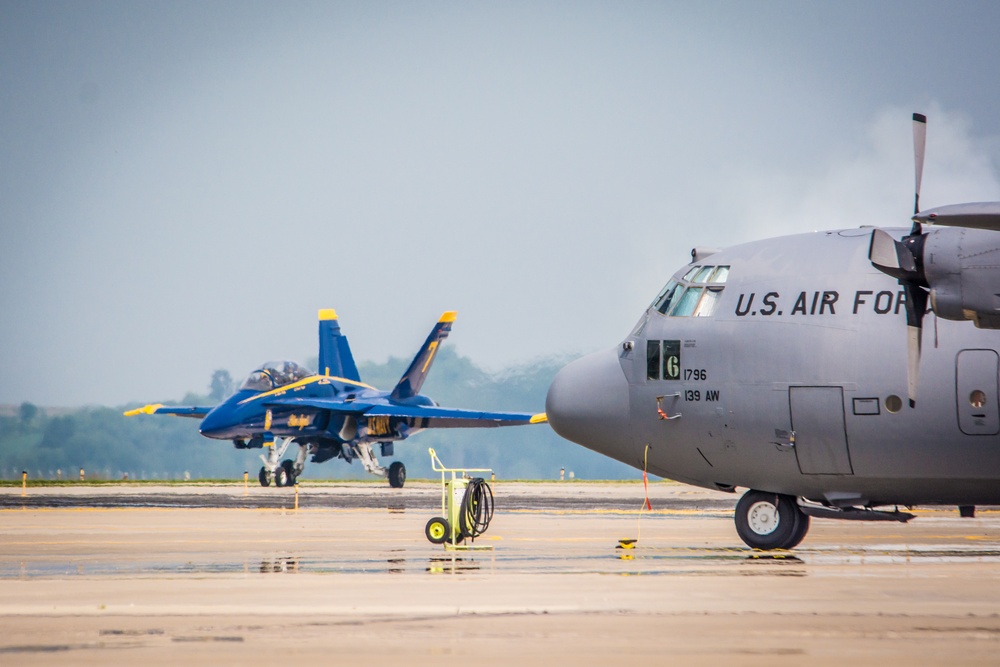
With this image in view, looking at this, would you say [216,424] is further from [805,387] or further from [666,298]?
[805,387]

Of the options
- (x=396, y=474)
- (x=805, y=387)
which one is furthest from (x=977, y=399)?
(x=396, y=474)

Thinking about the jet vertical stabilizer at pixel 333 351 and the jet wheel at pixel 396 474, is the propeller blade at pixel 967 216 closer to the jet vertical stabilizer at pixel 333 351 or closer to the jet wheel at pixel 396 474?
the jet wheel at pixel 396 474

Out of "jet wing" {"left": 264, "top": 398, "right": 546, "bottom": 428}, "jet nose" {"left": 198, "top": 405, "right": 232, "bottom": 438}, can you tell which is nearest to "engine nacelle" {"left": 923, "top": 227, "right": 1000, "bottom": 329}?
"jet wing" {"left": 264, "top": 398, "right": 546, "bottom": 428}

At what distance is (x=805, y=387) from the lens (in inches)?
653

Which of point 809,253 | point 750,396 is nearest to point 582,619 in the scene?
point 750,396

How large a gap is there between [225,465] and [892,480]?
82.7 metres

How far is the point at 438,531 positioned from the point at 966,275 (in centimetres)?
932

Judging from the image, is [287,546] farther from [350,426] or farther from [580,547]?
[350,426]

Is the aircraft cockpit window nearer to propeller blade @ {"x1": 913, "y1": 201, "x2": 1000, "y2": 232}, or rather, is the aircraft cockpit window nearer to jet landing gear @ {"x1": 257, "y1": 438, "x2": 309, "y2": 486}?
propeller blade @ {"x1": 913, "y1": 201, "x2": 1000, "y2": 232}

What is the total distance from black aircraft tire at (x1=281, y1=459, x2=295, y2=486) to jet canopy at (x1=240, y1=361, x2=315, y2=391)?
3192mm

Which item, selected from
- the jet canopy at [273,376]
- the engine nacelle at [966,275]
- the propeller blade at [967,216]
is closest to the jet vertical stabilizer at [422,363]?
the jet canopy at [273,376]

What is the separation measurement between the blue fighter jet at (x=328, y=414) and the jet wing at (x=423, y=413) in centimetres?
5

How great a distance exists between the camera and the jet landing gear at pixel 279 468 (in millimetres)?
48125

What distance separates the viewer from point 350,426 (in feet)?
169
